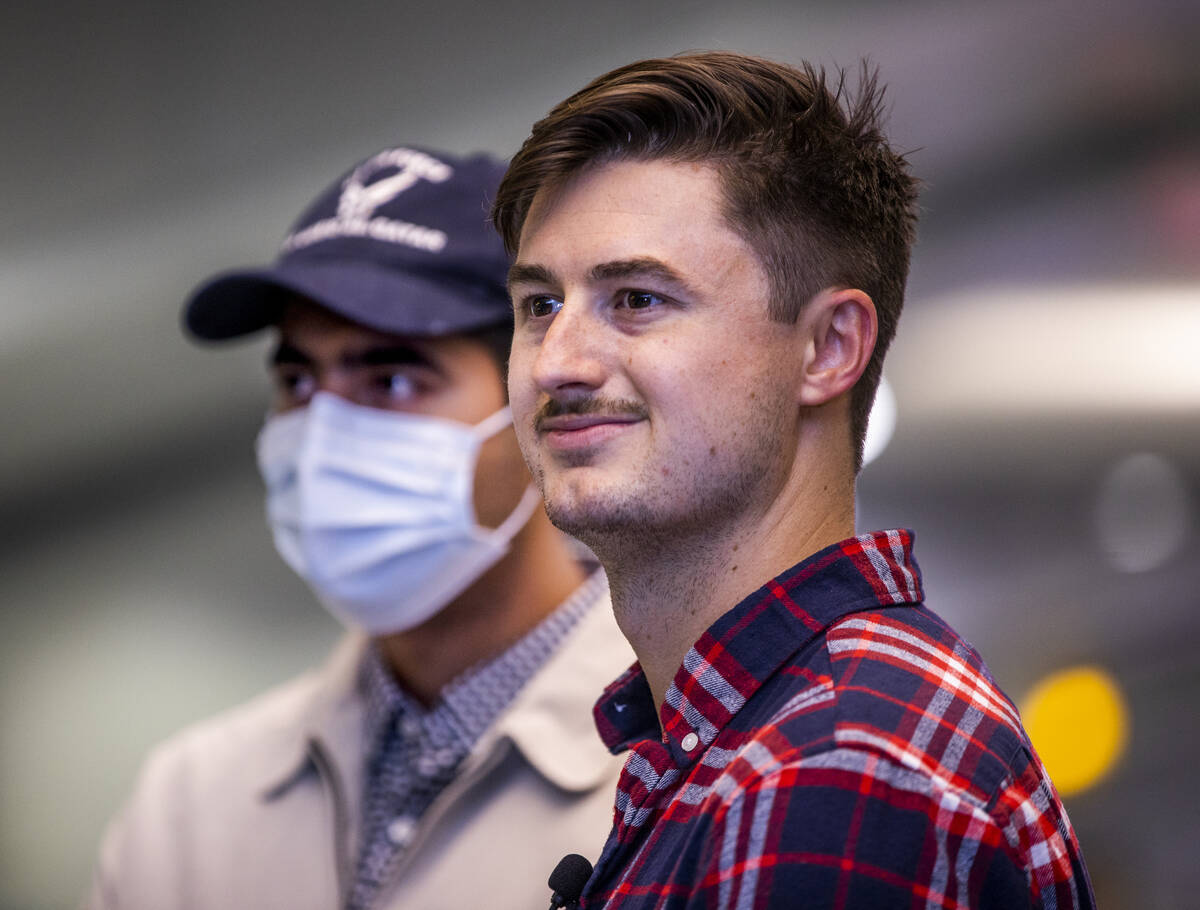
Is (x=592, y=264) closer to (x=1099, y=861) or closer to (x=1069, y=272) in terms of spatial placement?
(x=1069, y=272)

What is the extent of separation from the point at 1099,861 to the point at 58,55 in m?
2.16

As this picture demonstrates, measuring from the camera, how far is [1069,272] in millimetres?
1745

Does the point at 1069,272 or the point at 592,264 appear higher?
the point at 1069,272

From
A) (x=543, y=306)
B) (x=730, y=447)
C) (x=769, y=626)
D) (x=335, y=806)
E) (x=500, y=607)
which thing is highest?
(x=543, y=306)

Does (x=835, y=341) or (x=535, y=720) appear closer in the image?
(x=835, y=341)

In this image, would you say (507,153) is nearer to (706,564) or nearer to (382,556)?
(382,556)

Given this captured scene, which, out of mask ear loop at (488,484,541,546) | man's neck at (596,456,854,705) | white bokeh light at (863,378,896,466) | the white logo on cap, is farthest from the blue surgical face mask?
man's neck at (596,456,854,705)

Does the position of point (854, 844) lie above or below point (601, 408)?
below

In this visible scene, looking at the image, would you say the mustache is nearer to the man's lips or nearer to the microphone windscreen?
the man's lips

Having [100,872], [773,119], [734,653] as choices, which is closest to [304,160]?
[100,872]

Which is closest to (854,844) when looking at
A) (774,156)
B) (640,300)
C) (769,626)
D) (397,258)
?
(769,626)

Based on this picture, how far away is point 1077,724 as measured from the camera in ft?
5.63

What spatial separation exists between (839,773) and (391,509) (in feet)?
3.40

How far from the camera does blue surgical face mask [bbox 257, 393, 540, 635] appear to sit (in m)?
1.65
